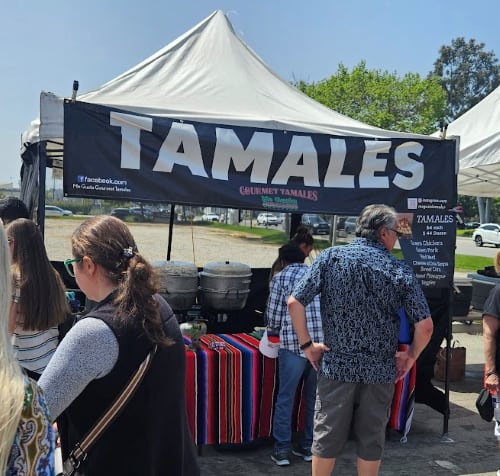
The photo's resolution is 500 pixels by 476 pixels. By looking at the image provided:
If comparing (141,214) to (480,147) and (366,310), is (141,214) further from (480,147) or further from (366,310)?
(366,310)

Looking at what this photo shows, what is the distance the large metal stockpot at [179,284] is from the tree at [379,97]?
2256 cm

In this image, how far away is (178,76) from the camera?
15.9 ft

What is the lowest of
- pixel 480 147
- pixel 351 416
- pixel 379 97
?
pixel 351 416

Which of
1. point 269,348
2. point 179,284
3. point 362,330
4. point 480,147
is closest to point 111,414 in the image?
point 362,330

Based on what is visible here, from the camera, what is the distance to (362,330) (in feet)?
9.60

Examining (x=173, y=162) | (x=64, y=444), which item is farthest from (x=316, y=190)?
(x=64, y=444)

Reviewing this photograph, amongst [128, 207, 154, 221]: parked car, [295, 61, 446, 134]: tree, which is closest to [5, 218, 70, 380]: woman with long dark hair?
[128, 207, 154, 221]: parked car

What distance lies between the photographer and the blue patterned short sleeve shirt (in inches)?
115

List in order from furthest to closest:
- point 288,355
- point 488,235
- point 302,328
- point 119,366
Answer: point 488,235 < point 288,355 < point 302,328 < point 119,366

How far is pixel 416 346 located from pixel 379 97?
24767mm

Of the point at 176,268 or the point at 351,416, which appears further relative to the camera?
the point at 176,268

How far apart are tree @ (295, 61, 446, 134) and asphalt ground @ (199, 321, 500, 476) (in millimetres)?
22321

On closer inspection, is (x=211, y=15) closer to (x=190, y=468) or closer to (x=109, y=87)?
(x=109, y=87)

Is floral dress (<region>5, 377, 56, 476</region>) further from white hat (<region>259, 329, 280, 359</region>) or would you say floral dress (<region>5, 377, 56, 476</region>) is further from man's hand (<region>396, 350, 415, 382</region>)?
white hat (<region>259, 329, 280, 359</region>)
